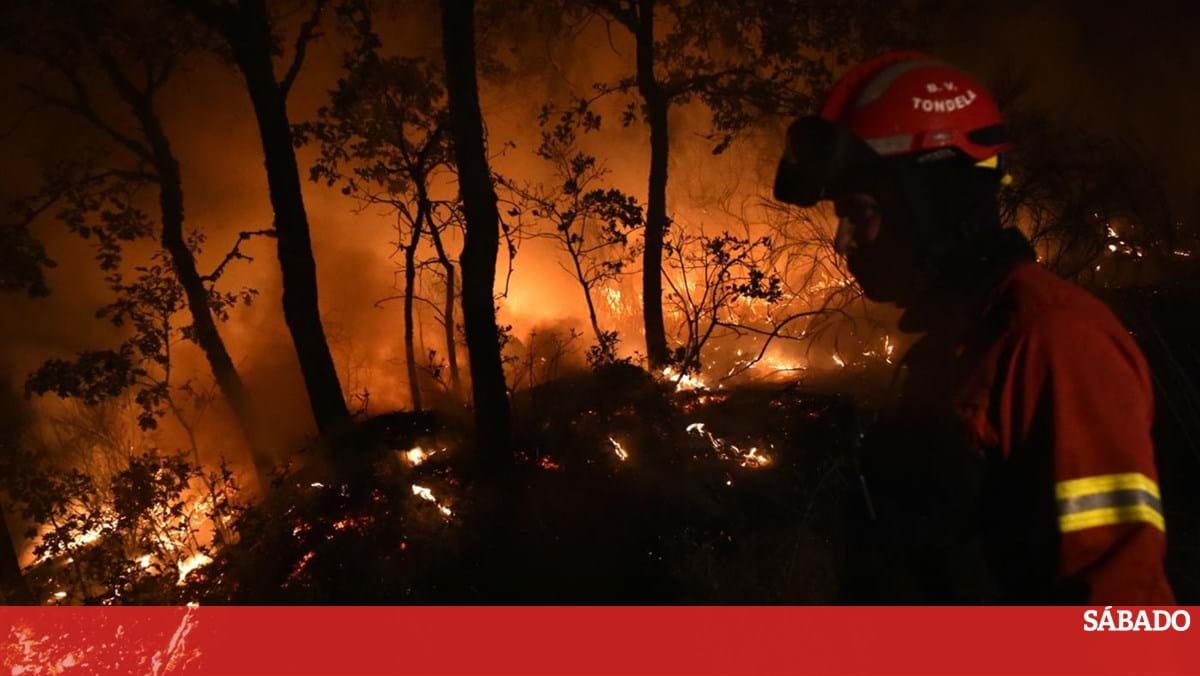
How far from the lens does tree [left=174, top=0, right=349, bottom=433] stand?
701cm

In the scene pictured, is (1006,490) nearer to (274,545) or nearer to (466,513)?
(466,513)

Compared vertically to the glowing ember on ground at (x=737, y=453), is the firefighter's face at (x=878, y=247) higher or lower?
higher

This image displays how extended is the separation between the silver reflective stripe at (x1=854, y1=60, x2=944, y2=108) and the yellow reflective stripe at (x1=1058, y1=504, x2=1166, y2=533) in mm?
1265

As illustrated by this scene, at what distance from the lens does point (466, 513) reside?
6.59 m

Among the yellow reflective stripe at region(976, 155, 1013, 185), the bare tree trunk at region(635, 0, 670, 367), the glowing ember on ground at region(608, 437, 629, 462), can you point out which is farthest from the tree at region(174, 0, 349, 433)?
the yellow reflective stripe at region(976, 155, 1013, 185)

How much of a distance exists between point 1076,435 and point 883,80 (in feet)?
3.91

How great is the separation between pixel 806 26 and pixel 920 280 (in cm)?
969

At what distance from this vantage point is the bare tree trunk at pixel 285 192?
703 cm

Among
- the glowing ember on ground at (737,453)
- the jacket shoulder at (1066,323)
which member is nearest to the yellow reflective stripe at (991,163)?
the jacket shoulder at (1066,323)

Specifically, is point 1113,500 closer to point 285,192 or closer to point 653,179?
point 285,192

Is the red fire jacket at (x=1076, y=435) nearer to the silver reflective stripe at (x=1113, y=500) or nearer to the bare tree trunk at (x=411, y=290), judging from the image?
the silver reflective stripe at (x=1113, y=500)

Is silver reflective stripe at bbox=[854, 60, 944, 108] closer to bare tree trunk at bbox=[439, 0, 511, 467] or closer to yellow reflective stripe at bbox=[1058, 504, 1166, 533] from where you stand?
yellow reflective stripe at bbox=[1058, 504, 1166, 533]

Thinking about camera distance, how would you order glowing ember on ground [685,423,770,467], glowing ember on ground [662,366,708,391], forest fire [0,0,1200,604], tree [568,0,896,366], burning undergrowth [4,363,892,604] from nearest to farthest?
burning undergrowth [4,363,892,604] → forest fire [0,0,1200,604] → glowing ember on ground [685,423,770,467] → glowing ember on ground [662,366,708,391] → tree [568,0,896,366]
